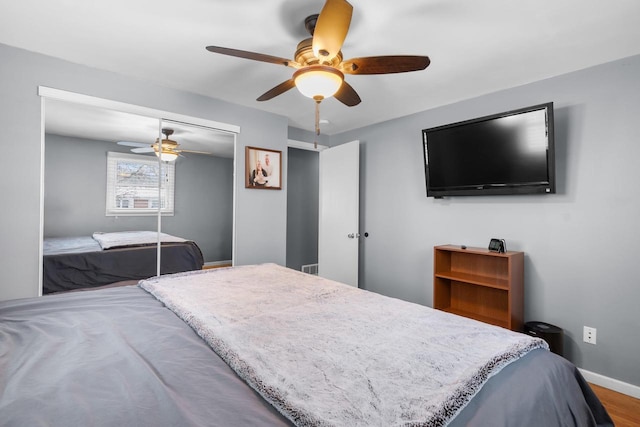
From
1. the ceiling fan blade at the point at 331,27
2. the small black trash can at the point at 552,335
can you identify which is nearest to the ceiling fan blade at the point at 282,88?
the ceiling fan blade at the point at 331,27

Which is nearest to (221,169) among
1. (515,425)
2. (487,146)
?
(487,146)

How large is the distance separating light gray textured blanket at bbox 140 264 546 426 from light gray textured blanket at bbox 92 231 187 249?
43.7 inches

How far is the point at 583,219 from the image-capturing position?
2406 millimetres

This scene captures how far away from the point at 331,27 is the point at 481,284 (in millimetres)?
2348

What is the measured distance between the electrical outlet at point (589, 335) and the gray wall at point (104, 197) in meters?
3.20

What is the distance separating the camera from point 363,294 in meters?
1.82

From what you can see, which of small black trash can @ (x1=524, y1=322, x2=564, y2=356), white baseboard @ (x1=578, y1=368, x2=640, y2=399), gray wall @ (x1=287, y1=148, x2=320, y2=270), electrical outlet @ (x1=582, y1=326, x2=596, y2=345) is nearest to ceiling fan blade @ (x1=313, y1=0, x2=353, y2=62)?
small black trash can @ (x1=524, y1=322, x2=564, y2=356)

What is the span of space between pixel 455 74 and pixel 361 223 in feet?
6.97

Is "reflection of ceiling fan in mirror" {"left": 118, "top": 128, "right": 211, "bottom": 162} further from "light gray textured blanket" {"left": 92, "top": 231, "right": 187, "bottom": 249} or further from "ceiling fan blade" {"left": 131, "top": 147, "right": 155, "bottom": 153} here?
"light gray textured blanket" {"left": 92, "top": 231, "right": 187, "bottom": 249}

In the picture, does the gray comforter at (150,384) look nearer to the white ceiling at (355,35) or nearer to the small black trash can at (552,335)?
the small black trash can at (552,335)

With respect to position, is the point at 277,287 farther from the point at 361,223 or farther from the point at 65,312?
the point at 361,223

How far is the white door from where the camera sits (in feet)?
12.9

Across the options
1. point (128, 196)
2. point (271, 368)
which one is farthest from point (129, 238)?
point (271, 368)

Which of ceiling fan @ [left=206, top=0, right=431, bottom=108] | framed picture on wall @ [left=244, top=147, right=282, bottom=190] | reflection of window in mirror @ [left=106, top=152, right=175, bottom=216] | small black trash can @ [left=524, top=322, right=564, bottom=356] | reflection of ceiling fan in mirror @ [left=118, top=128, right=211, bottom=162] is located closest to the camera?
ceiling fan @ [left=206, top=0, right=431, bottom=108]
